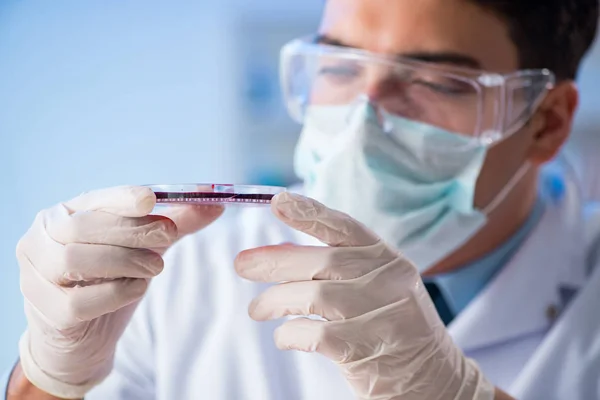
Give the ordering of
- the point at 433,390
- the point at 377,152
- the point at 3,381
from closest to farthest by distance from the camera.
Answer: the point at 433,390 → the point at 3,381 → the point at 377,152

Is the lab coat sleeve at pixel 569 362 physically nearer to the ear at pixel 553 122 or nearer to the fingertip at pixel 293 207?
the ear at pixel 553 122

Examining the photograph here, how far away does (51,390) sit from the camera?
109 centimetres

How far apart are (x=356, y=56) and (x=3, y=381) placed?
3.07 ft

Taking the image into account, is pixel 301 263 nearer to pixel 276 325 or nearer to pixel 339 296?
pixel 339 296

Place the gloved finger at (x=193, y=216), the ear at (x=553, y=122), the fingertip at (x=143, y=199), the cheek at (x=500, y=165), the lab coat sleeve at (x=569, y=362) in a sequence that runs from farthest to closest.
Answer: the ear at (x=553, y=122), the cheek at (x=500, y=165), the lab coat sleeve at (x=569, y=362), the gloved finger at (x=193, y=216), the fingertip at (x=143, y=199)

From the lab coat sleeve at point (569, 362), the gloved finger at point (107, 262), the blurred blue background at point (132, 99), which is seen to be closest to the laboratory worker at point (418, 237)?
the lab coat sleeve at point (569, 362)

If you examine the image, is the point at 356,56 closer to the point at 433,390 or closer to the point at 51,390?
the point at 433,390

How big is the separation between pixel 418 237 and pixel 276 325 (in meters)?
0.36

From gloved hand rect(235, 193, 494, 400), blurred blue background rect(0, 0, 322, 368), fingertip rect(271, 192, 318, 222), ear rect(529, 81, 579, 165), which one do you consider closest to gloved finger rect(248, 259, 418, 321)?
gloved hand rect(235, 193, 494, 400)

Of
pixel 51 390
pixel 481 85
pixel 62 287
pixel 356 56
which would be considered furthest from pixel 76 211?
pixel 481 85

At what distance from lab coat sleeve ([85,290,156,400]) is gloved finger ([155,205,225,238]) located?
482 mm

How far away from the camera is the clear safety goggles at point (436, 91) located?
4.63 ft

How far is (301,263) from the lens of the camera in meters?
0.94

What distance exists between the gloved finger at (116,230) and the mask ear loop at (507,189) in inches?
33.4
